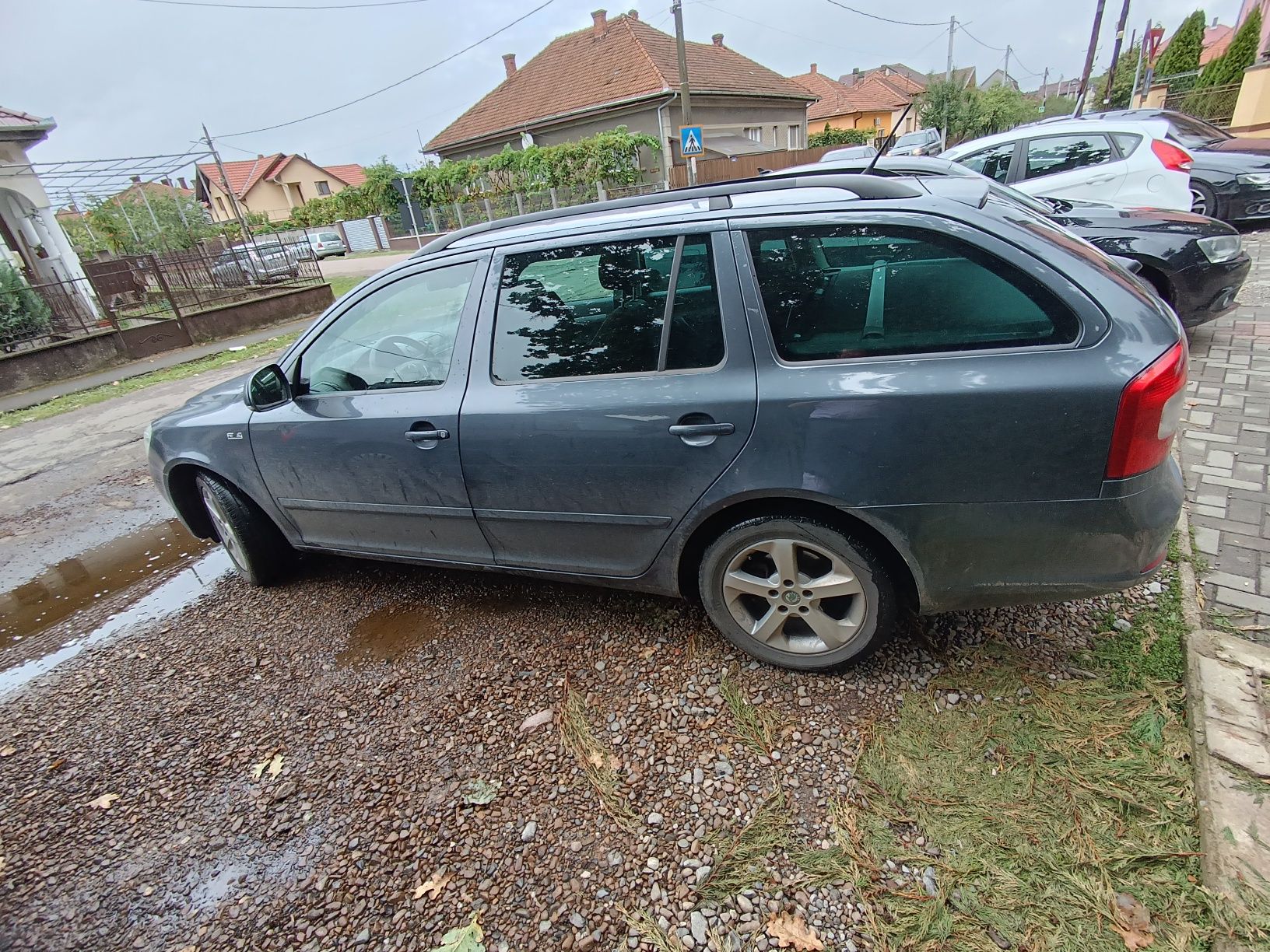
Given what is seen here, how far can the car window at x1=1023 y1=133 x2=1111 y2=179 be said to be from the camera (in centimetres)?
684

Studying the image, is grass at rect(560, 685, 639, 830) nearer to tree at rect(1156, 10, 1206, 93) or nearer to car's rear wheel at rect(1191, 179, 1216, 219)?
car's rear wheel at rect(1191, 179, 1216, 219)

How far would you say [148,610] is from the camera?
358cm

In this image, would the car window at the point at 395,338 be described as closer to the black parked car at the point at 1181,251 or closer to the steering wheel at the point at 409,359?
the steering wheel at the point at 409,359

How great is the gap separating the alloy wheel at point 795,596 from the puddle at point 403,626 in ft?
3.91

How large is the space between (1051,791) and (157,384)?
11.2m

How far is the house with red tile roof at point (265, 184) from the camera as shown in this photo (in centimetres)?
5138

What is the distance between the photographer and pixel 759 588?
7.68ft

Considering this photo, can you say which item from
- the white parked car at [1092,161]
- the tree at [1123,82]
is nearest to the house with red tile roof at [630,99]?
the white parked car at [1092,161]

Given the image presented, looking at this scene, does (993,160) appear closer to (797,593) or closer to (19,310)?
(797,593)

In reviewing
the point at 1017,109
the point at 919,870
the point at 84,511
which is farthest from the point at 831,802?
the point at 1017,109

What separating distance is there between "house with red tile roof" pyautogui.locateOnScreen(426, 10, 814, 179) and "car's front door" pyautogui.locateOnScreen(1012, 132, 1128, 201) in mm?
16514

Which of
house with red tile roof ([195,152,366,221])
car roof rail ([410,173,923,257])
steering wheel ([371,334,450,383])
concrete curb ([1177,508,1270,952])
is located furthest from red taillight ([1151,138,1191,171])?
house with red tile roof ([195,152,366,221])

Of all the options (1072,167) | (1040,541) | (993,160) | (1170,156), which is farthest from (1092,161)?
(1040,541)

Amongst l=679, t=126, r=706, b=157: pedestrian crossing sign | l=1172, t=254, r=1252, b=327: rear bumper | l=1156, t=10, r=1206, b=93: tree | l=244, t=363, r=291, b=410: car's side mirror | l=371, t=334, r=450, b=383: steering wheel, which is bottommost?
l=1172, t=254, r=1252, b=327: rear bumper
